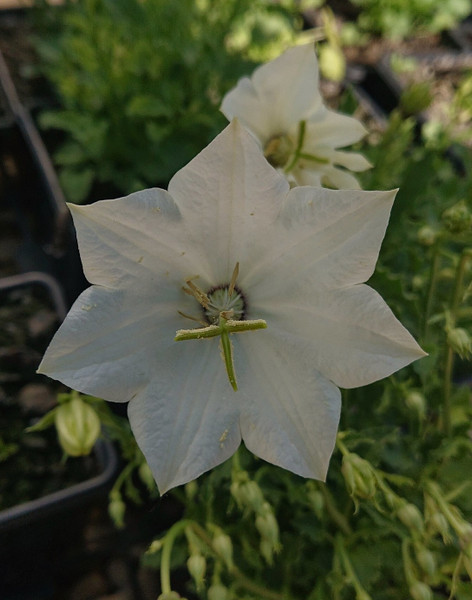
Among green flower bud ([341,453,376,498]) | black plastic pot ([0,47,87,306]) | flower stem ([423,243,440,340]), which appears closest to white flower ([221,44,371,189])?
flower stem ([423,243,440,340])

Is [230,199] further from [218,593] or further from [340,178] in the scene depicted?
[218,593]

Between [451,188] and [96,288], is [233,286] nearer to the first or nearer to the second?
[96,288]

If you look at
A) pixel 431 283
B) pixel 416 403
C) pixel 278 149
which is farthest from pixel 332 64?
pixel 416 403

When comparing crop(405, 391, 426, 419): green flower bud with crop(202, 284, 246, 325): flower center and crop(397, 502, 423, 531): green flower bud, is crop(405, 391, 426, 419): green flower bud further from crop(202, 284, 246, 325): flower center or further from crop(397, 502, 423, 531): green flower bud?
crop(202, 284, 246, 325): flower center

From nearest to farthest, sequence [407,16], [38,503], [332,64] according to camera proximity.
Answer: [38,503]
[332,64]
[407,16]

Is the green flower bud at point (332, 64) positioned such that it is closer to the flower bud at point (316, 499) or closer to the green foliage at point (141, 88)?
the green foliage at point (141, 88)

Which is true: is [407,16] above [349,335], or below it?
above

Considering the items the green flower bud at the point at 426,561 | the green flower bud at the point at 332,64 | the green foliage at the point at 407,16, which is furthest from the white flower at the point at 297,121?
the green foliage at the point at 407,16
